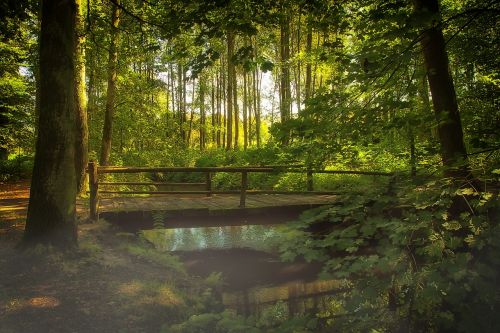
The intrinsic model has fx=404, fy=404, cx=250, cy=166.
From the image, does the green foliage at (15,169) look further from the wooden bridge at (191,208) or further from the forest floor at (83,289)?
the forest floor at (83,289)

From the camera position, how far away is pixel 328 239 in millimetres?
3373

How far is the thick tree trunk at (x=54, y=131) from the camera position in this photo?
21.1 feet

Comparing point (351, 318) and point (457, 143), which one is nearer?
point (351, 318)

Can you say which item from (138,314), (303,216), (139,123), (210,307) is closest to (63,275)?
(138,314)

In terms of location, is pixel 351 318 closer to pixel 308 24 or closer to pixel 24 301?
pixel 308 24

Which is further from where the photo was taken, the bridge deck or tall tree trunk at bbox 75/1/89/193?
tall tree trunk at bbox 75/1/89/193

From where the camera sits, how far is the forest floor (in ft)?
17.1

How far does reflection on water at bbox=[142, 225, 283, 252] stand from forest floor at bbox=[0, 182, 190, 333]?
464cm

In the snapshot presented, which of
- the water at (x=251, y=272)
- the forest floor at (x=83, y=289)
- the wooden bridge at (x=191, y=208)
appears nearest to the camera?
the forest floor at (x=83, y=289)

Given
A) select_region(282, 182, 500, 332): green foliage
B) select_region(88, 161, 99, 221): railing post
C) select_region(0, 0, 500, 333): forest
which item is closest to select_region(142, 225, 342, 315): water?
select_region(0, 0, 500, 333): forest

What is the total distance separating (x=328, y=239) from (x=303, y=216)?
286 millimetres

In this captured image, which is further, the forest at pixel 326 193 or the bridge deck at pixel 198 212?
the bridge deck at pixel 198 212

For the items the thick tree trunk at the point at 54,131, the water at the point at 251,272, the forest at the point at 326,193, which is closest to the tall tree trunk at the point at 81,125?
Answer: the forest at the point at 326,193

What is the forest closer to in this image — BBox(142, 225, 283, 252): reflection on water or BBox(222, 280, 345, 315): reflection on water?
BBox(222, 280, 345, 315): reflection on water
